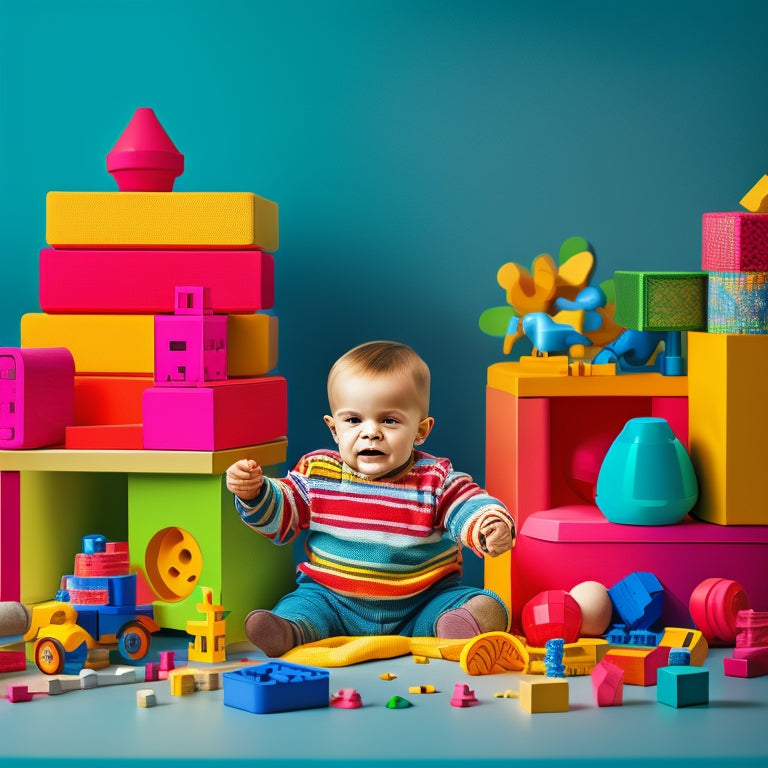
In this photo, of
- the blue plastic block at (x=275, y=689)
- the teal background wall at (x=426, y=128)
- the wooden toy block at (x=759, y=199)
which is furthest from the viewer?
the teal background wall at (x=426, y=128)

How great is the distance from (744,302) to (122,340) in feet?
2.33

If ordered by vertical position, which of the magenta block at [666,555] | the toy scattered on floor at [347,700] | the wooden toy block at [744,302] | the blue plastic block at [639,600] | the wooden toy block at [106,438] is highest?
the wooden toy block at [744,302]

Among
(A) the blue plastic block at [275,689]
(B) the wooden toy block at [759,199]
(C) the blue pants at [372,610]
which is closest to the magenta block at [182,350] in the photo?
(C) the blue pants at [372,610]

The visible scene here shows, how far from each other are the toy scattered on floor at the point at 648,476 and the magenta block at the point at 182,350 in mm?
459

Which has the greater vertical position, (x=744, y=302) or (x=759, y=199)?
(x=759, y=199)

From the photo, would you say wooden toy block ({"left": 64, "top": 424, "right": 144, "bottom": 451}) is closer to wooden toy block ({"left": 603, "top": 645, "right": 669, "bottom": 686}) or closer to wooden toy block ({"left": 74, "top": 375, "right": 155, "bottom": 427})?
wooden toy block ({"left": 74, "top": 375, "right": 155, "bottom": 427})

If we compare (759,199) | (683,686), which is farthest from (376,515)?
(759,199)

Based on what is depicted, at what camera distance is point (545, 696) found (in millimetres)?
1105

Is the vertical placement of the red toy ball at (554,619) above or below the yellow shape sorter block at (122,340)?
below

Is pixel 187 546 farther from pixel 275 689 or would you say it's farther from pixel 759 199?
pixel 759 199

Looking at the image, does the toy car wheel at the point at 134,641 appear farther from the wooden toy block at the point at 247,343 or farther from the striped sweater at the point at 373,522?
the wooden toy block at the point at 247,343

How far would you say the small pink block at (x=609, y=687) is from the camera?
44.2 inches

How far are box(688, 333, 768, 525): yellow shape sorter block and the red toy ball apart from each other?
20cm

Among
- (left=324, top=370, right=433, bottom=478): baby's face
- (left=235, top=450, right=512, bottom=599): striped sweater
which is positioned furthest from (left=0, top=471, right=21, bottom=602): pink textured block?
(left=324, top=370, right=433, bottom=478): baby's face
